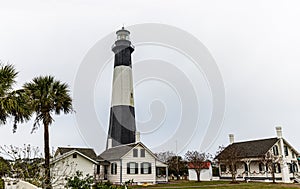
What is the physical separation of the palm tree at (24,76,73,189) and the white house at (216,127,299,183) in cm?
1956

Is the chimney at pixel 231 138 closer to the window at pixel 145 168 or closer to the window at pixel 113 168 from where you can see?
the window at pixel 145 168

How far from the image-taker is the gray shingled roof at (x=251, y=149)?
3309cm

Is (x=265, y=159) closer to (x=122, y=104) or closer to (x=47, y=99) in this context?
(x=122, y=104)

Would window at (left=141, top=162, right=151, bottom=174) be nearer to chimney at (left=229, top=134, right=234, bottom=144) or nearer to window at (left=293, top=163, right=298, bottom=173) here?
chimney at (left=229, top=134, right=234, bottom=144)

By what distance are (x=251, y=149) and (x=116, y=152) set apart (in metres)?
16.3

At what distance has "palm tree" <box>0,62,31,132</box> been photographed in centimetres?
1413

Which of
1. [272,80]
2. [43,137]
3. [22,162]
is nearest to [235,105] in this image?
[272,80]

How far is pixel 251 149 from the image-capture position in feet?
116

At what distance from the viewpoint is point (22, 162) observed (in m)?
12.9

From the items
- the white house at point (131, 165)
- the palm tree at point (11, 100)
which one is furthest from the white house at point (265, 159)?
the palm tree at point (11, 100)

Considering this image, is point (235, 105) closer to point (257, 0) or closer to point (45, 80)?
point (257, 0)

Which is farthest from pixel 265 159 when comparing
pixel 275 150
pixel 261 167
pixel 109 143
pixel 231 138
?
pixel 109 143

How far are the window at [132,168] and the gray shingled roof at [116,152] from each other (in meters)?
1.46

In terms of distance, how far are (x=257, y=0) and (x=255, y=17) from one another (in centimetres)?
127
